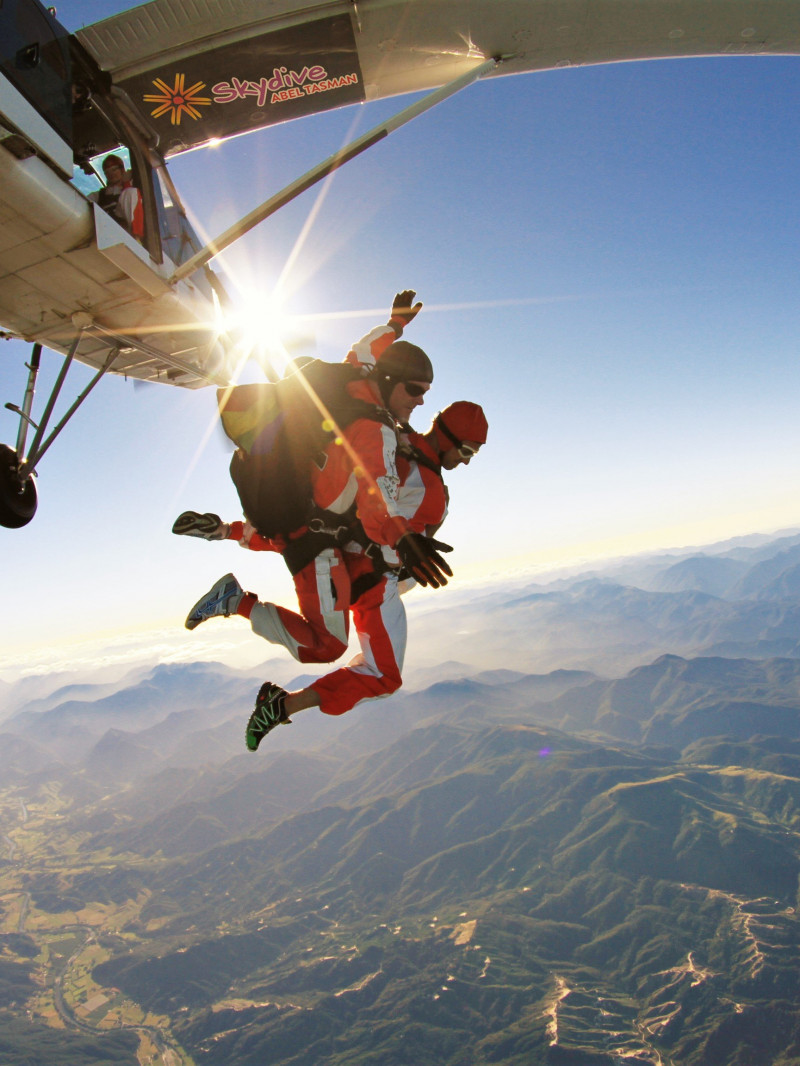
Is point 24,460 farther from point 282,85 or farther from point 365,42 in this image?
point 365,42

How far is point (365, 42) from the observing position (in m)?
5.33

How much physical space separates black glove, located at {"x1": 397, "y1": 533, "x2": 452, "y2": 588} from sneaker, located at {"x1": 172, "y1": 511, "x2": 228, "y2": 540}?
7.45 feet

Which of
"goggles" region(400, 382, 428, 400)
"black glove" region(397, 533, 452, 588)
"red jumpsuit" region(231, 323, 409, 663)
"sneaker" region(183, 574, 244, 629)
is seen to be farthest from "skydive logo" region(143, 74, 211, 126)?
"black glove" region(397, 533, 452, 588)

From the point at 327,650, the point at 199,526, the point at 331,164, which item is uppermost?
the point at 331,164

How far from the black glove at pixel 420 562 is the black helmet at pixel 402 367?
1130mm

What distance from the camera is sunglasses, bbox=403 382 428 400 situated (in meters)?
4.07

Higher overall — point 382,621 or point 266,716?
point 382,621

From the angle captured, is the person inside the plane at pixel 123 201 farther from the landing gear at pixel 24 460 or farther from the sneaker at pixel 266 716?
the sneaker at pixel 266 716

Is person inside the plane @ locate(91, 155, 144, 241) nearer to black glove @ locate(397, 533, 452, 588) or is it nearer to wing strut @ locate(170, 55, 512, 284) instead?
wing strut @ locate(170, 55, 512, 284)

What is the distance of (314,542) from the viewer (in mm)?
4496

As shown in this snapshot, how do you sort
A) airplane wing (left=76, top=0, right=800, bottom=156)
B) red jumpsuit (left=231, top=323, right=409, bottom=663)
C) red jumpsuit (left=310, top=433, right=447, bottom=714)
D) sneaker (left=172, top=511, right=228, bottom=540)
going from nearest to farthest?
red jumpsuit (left=231, top=323, right=409, bottom=663)
red jumpsuit (left=310, top=433, right=447, bottom=714)
airplane wing (left=76, top=0, right=800, bottom=156)
sneaker (left=172, top=511, right=228, bottom=540)

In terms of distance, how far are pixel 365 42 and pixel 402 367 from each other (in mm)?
3769

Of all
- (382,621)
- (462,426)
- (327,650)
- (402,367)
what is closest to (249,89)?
(402,367)

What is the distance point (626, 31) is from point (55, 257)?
5.64 m
